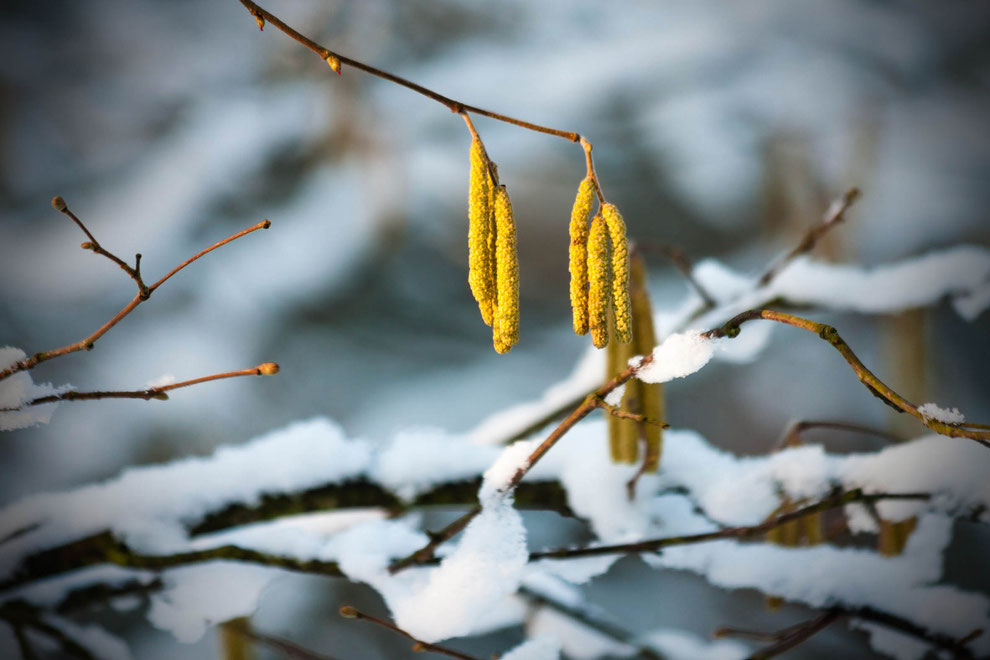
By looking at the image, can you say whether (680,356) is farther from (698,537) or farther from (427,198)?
(427,198)

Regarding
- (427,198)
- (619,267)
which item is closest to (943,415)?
(619,267)

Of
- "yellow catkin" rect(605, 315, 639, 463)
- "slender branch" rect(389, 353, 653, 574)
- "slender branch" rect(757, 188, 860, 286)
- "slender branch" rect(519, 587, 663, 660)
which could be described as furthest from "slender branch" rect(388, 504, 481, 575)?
"slender branch" rect(757, 188, 860, 286)

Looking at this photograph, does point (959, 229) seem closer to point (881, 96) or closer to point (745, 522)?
point (881, 96)

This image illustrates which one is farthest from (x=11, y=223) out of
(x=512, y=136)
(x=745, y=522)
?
(x=745, y=522)

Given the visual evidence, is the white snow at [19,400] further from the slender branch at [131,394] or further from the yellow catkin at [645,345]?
the yellow catkin at [645,345]

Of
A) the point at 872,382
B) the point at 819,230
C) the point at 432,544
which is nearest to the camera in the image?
the point at 872,382

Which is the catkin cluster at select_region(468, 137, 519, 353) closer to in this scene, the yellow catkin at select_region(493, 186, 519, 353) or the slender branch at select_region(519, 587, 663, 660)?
the yellow catkin at select_region(493, 186, 519, 353)
